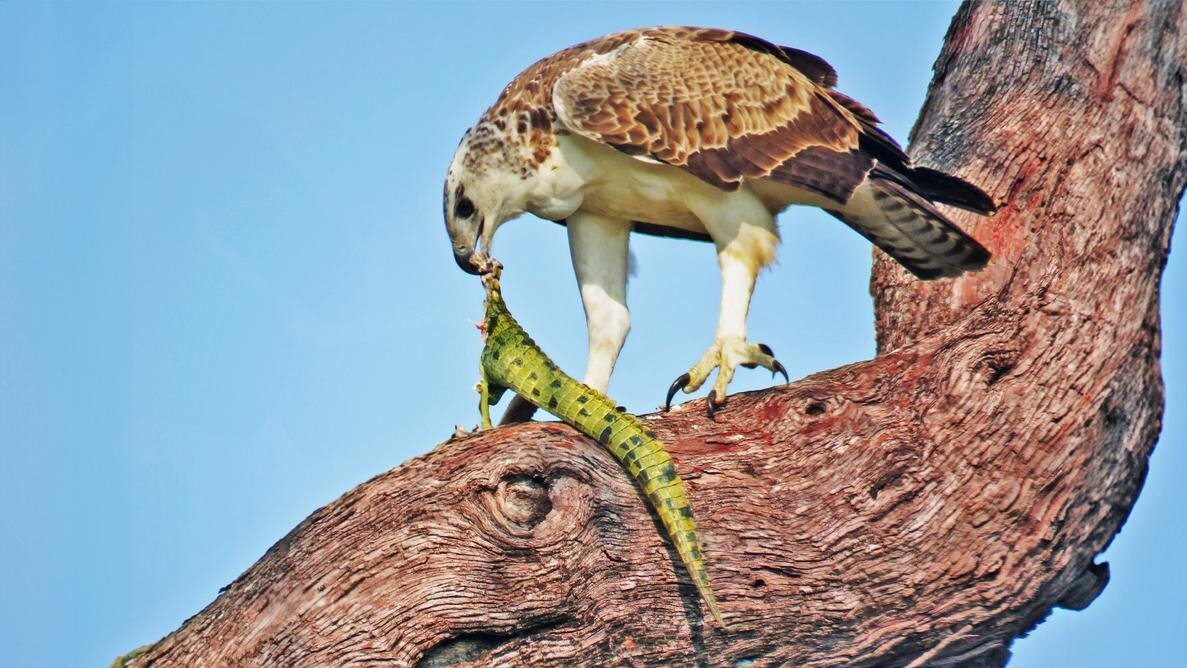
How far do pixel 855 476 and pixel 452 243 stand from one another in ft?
7.67

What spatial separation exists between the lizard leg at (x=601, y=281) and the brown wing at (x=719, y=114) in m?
0.76

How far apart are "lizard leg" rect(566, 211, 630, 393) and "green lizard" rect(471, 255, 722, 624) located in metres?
0.91

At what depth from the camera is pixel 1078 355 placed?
203 inches

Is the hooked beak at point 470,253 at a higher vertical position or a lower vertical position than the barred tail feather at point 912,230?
higher

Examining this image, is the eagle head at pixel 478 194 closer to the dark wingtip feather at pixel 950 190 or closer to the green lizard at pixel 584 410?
the green lizard at pixel 584 410

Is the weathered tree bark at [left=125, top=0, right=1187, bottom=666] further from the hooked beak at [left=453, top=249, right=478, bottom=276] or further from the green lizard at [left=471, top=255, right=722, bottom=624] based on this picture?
the hooked beak at [left=453, top=249, right=478, bottom=276]

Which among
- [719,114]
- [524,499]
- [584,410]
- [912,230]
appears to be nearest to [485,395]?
[584,410]

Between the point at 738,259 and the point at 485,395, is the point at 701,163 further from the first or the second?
the point at 485,395

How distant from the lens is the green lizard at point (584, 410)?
4605mm

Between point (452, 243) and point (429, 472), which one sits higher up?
point (452, 243)

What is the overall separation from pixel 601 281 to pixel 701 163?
0.93 m

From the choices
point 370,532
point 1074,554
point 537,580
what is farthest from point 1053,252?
point 370,532

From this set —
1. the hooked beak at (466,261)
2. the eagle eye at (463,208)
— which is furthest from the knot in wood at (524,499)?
the eagle eye at (463,208)

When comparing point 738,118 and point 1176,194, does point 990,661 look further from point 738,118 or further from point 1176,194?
point 738,118
